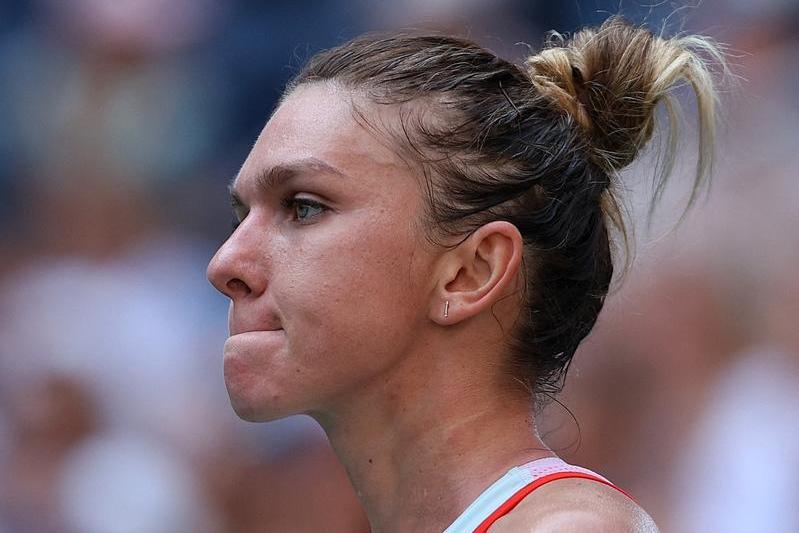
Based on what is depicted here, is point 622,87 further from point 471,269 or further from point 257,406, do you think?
point 257,406

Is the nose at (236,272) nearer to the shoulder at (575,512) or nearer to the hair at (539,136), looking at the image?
the hair at (539,136)

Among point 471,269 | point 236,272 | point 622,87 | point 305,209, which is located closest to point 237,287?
point 236,272

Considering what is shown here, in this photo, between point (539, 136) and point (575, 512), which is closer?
point (575, 512)

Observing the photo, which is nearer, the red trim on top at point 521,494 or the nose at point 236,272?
the red trim on top at point 521,494

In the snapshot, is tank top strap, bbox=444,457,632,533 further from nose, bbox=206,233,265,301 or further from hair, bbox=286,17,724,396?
nose, bbox=206,233,265,301

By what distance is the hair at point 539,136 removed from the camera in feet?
6.11

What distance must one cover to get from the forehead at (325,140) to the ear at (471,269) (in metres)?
0.15

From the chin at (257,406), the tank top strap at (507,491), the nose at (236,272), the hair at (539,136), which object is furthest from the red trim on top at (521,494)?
the nose at (236,272)

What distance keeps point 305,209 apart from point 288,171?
0.22 ft

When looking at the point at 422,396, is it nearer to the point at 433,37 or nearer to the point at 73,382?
the point at 433,37

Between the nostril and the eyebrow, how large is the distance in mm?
157

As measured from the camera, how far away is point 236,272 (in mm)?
1820

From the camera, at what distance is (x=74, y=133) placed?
4848 mm

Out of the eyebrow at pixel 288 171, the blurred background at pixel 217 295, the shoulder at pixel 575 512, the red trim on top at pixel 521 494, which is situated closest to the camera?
the shoulder at pixel 575 512
